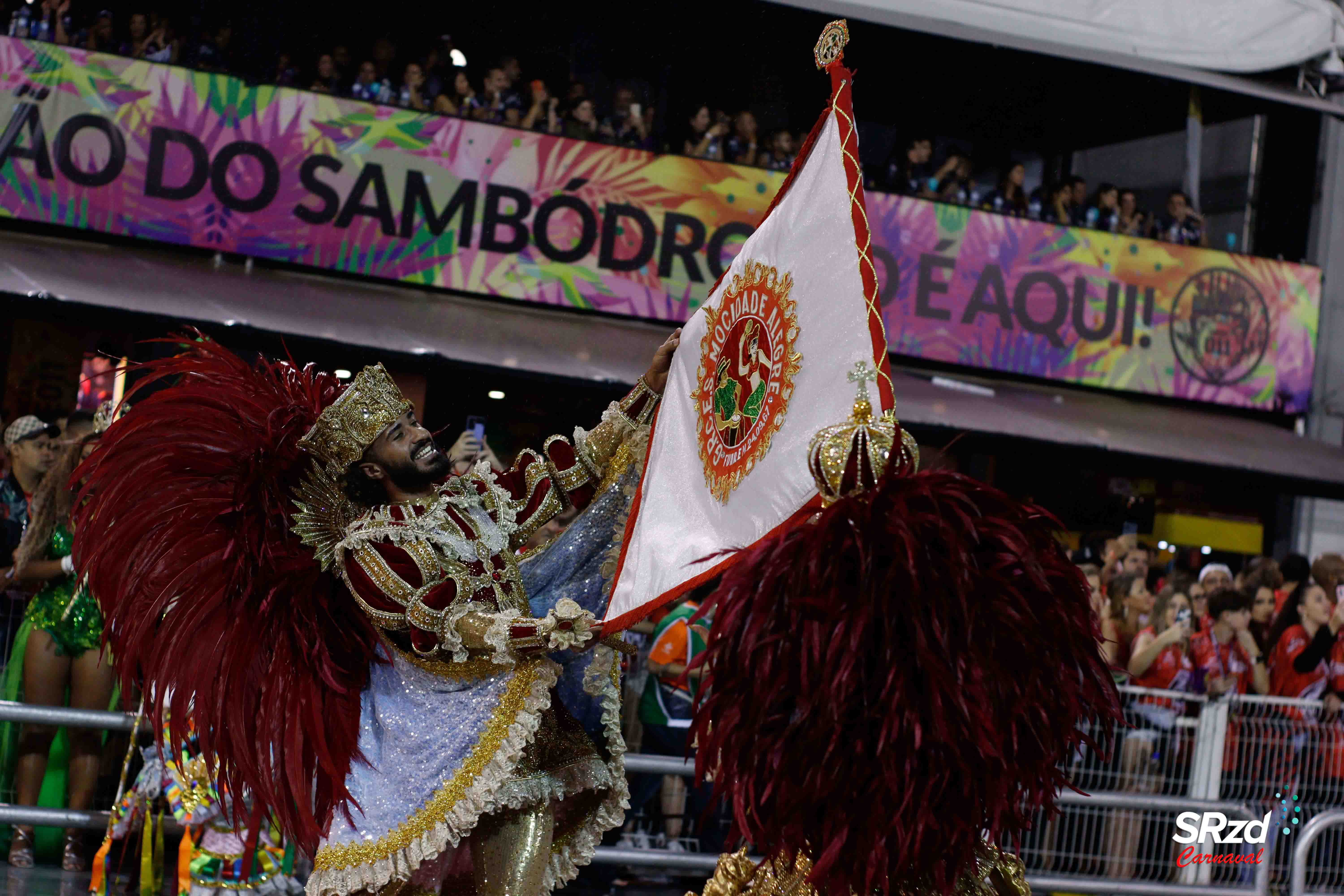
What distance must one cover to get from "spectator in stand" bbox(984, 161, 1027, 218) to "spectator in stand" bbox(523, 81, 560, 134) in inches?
134

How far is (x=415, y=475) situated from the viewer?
11.9 feet

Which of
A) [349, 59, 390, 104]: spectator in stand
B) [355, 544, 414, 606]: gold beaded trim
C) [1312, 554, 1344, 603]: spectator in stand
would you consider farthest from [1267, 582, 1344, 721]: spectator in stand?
[349, 59, 390, 104]: spectator in stand

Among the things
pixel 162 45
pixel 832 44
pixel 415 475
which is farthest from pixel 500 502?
pixel 162 45

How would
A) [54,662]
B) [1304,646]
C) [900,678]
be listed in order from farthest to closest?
[1304,646], [54,662], [900,678]

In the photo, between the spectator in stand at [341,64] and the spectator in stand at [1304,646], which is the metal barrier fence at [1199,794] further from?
the spectator in stand at [341,64]

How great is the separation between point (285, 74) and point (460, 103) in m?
1.23

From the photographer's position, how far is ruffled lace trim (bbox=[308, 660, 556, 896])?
3.43m

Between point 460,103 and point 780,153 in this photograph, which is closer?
point 460,103

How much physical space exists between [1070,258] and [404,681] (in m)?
8.71

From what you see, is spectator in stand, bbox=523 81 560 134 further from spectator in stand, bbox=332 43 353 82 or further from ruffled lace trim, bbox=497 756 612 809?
ruffled lace trim, bbox=497 756 612 809

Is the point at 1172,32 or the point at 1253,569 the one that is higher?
the point at 1172,32

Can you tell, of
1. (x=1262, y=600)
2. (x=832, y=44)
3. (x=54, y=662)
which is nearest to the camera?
(x=832, y=44)

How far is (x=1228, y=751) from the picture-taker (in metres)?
5.97

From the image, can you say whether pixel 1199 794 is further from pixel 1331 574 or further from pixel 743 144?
pixel 743 144
